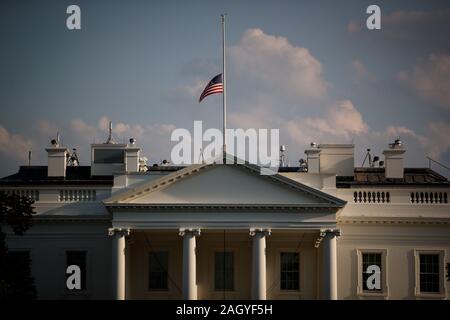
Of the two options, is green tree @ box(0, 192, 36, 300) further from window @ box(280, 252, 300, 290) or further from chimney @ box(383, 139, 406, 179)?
chimney @ box(383, 139, 406, 179)

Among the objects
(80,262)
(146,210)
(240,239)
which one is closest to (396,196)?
(240,239)

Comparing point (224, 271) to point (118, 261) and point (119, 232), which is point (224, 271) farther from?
point (119, 232)

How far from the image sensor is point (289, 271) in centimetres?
5344

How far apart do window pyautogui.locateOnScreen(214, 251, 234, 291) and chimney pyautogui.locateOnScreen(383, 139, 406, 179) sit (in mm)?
9087

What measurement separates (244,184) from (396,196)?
787 cm

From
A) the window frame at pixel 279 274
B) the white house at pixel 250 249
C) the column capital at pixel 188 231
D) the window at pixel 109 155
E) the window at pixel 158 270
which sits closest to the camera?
the column capital at pixel 188 231

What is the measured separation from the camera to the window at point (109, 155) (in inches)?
2266

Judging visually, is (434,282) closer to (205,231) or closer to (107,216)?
(205,231)

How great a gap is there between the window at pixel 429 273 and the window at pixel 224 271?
8977 mm

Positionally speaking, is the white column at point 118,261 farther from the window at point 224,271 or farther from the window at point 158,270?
the window at point 224,271

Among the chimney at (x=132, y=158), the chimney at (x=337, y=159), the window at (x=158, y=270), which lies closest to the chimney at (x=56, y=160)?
the chimney at (x=132, y=158)

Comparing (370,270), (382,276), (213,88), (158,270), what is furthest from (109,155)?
(382,276)

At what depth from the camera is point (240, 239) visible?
176ft
